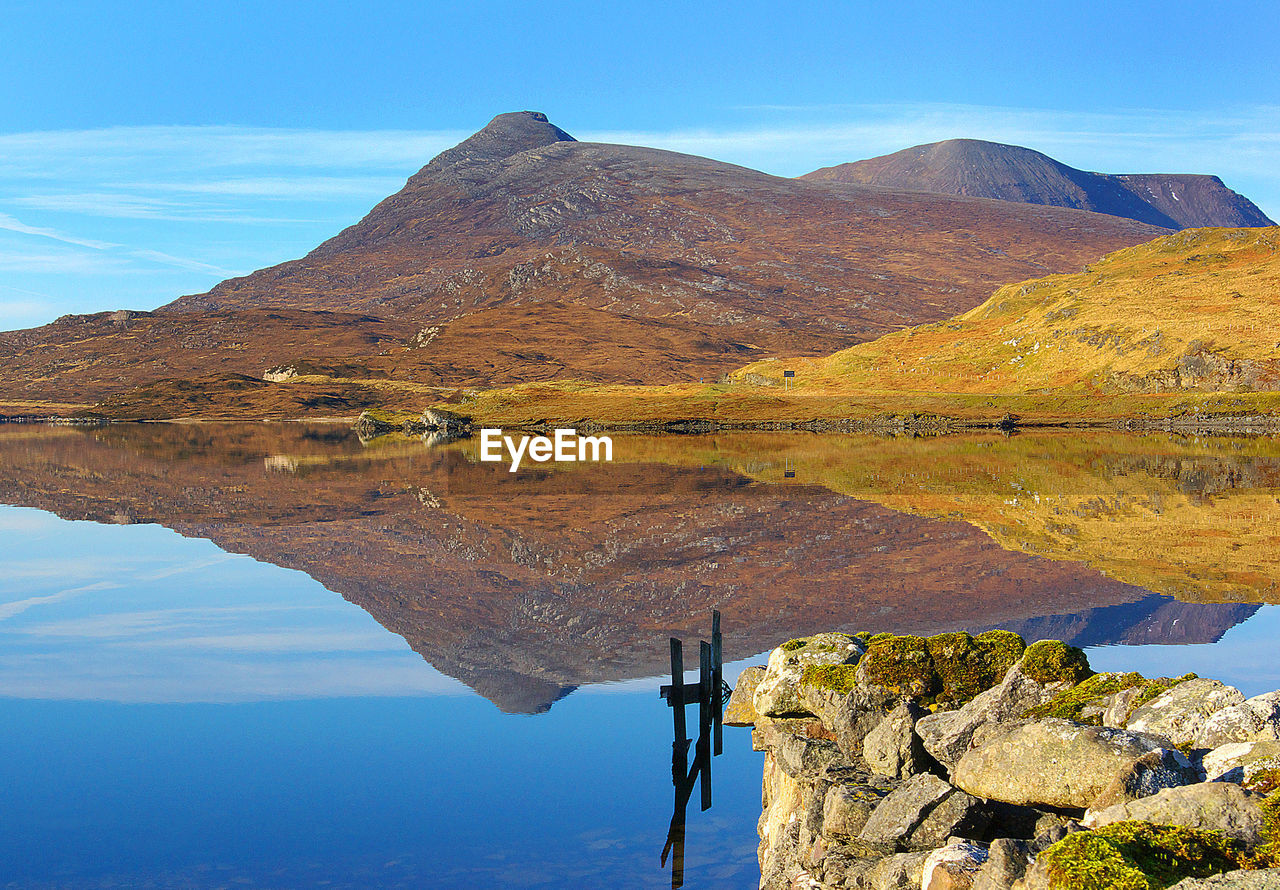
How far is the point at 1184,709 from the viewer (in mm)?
11758

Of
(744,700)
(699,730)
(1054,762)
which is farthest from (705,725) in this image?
(1054,762)

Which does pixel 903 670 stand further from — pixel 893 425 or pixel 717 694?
pixel 893 425

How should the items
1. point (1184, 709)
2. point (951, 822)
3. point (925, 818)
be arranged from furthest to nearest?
point (1184, 709) < point (925, 818) < point (951, 822)

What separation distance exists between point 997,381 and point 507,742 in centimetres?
11311

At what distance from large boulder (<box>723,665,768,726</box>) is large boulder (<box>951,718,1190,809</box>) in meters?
6.71

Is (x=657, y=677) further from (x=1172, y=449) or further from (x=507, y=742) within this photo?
(x=1172, y=449)

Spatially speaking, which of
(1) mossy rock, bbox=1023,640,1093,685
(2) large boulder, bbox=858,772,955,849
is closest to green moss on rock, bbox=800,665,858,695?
(1) mossy rock, bbox=1023,640,1093,685

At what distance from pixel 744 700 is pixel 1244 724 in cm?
843

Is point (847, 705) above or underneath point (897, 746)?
above

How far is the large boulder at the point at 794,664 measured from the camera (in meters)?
16.2

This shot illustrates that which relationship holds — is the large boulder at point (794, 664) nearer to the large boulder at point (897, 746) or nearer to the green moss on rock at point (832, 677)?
the green moss on rock at point (832, 677)

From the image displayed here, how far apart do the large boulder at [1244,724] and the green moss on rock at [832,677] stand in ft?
15.5

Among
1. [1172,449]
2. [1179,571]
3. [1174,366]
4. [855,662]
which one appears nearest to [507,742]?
[855,662]

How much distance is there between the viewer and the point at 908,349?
473 ft
